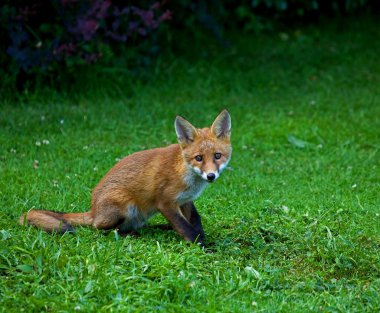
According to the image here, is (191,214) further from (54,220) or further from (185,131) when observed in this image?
(54,220)

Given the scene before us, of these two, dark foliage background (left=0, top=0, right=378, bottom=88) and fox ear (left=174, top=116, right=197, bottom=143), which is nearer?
fox ear (left=174, top=116, right=197, bottom=143)

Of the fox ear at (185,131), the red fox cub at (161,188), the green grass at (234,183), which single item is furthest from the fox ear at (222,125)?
the green grass at (234,183)

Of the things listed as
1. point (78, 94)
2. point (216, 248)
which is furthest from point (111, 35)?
point (216, 248)

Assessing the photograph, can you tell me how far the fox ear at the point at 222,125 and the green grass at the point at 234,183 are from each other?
0.82m

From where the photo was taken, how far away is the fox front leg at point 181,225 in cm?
571

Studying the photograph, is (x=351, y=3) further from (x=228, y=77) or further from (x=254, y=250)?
(x=254, y=250)

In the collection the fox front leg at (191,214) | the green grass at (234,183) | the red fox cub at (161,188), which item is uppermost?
the red fox cub at (161,188)

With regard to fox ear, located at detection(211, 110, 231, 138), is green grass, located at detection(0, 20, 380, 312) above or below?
below

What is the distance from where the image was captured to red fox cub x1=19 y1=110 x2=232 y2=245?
579 centimetres

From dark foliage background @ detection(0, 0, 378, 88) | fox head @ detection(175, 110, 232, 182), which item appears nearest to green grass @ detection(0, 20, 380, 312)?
dark foliage background @ detection(0, 0, 378, 88)

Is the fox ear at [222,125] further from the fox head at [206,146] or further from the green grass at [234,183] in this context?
the green grass at [234,183]

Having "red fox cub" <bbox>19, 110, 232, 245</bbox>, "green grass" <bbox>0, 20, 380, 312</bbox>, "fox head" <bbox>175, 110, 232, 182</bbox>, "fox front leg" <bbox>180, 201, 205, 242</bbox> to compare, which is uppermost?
"fox head" <bbox>175, 110, 232, 182</bbox>

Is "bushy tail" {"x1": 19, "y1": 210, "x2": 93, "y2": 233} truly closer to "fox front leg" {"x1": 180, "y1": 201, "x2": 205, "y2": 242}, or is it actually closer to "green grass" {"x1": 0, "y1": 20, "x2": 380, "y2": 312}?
"green grass" {"x1": 0, "y1": 20, "x2": 380, "y2": 312}

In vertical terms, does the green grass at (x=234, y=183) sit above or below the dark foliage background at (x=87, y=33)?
below
